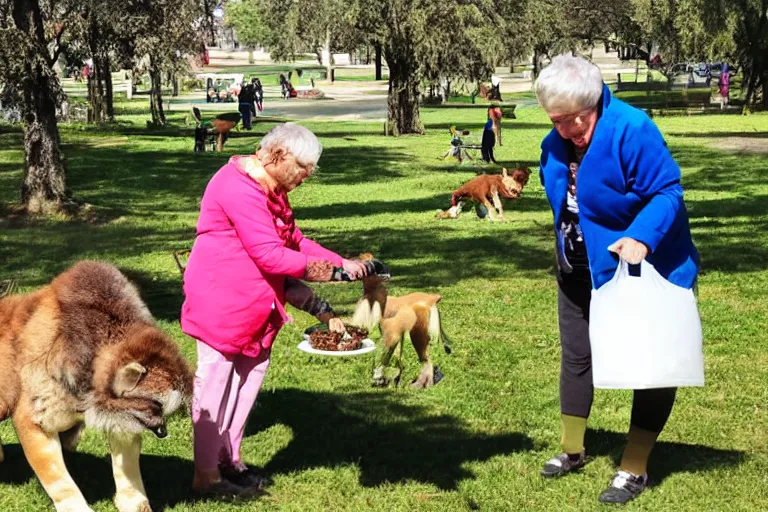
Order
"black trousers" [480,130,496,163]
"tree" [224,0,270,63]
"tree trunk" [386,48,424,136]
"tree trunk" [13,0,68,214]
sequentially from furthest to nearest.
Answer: "tree" [224,0,270,63]
"tree trunk" [386,48,424,136]
"black trousers" [480,130,496,163]
"tree trunk" [13,0,68,214]

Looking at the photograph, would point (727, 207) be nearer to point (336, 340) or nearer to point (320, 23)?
point (336, 340)

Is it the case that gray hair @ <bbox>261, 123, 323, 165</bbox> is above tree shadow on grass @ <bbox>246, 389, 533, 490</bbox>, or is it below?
above

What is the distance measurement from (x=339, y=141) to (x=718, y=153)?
1107cm

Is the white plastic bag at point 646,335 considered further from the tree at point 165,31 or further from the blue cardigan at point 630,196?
the tree at point 165,31

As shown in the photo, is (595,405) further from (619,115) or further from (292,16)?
(292,16)

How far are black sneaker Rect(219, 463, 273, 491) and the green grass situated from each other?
14 centimetres

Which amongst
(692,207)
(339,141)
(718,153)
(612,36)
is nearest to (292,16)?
(339,141)

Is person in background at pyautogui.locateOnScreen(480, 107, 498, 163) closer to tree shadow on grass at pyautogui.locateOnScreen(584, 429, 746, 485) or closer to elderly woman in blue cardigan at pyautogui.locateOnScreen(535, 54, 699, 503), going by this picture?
tree shadow on grass at pyautogui.locateOnScreen(584, 429, 746, 485)

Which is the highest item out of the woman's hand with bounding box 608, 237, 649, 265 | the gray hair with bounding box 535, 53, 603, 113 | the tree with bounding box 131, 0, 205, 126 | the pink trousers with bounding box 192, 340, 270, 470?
the tree with bounding box 131, 0, 205, 126

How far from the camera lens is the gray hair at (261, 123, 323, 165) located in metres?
4.67

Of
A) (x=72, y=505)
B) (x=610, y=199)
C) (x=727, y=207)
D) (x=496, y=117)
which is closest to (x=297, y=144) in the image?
(x=610, y=199)

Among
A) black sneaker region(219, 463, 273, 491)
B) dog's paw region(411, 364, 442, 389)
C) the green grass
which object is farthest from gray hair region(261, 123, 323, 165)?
dog's paw region(411, 364, 442, 389)

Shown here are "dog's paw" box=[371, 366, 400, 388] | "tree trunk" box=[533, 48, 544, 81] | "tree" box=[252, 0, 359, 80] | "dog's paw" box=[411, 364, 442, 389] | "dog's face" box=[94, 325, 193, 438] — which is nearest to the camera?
"dog's face" box=[94, 325, 193, 438]

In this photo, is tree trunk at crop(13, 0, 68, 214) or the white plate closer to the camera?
the white plate
